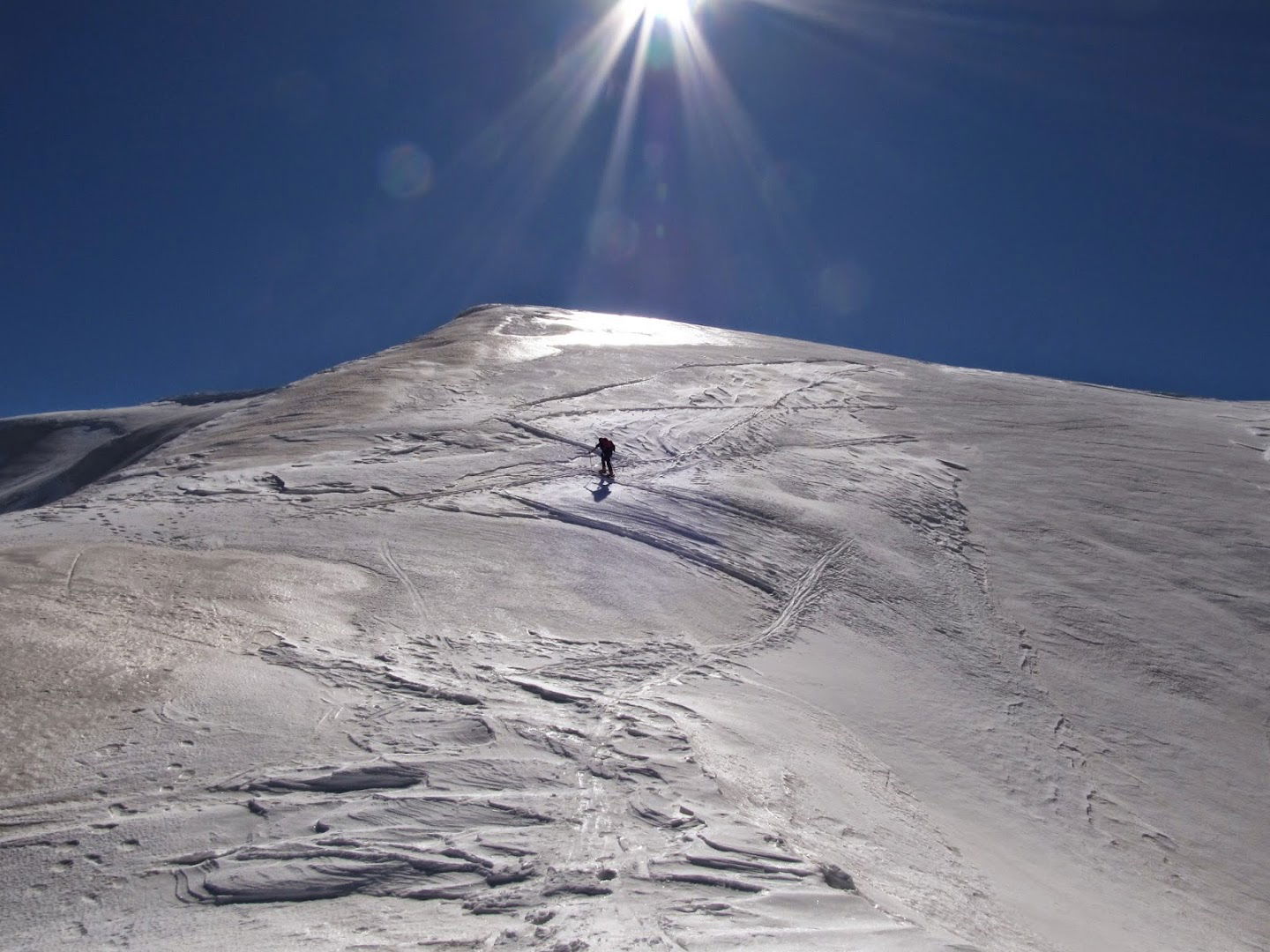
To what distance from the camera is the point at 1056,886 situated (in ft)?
17.6

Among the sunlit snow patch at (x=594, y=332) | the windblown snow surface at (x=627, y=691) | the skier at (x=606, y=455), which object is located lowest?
the windblown snow surface at (x=627, y=691)

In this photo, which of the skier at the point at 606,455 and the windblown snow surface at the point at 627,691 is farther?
the skier at the point at 606,455

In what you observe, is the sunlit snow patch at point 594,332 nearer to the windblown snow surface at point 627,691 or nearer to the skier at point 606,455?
the windblown snow surface at point 627,691

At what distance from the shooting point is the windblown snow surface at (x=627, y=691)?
3.88m

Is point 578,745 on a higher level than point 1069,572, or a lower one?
lower

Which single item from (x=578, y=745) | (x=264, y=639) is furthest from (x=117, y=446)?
(x=578, y=745)

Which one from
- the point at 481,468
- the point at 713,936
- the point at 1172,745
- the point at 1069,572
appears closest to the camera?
the point at 713,936

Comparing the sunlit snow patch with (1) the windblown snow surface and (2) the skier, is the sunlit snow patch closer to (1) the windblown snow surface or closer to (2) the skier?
(1) the windblown snow surface

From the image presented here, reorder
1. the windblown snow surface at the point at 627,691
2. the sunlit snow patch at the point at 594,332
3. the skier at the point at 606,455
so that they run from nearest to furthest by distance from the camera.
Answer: the windblown snow surface at the point at 627,691
the skier at the point at 606,455
the sunlit snow patch at the point at 594,332

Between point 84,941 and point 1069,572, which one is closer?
point 84,941

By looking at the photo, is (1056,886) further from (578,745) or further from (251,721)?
(251,721)

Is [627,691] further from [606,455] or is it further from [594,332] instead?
[594,332]

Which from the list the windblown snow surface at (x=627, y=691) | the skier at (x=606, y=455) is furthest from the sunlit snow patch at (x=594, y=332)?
the skier at (x=606, y=455)

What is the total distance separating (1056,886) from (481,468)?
8657 mm
